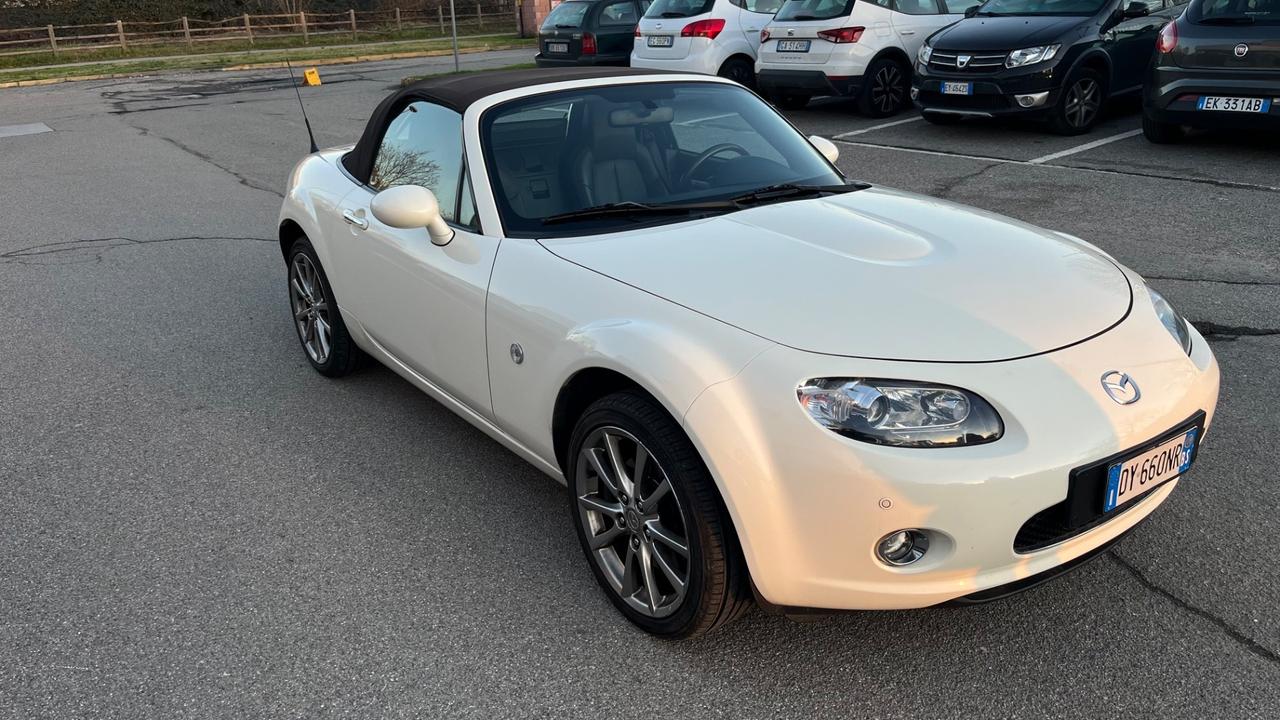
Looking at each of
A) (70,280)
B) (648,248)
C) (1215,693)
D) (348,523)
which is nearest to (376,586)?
(348,523)

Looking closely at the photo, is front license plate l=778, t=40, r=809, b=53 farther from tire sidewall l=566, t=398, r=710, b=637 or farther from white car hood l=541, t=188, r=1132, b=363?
tire sidewall l=566, t=398, r=710, b=637

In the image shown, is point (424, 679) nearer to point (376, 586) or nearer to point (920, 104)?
point (376, 586)

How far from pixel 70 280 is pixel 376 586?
15.9ft

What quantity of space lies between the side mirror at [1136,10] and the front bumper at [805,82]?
2.85 m

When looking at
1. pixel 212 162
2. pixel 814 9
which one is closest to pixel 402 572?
pixel 212 162

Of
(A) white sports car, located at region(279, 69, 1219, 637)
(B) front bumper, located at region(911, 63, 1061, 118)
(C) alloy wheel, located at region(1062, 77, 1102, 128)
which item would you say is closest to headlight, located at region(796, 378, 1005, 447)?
(A) white sports car, located at region(279, 69, 1219, 637)

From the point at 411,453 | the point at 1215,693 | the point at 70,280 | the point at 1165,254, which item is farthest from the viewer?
the point at 70,280

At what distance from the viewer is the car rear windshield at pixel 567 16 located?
15.7 metres

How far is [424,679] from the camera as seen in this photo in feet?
8.94

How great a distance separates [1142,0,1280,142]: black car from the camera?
316 inches

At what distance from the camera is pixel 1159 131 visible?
9.25 metres

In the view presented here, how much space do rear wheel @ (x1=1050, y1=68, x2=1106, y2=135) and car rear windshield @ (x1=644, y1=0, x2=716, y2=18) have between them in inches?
193

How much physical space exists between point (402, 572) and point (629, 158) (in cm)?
161

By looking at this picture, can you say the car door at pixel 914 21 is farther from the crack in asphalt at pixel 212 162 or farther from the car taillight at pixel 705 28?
the crack in asphalt at pixel 212 162
